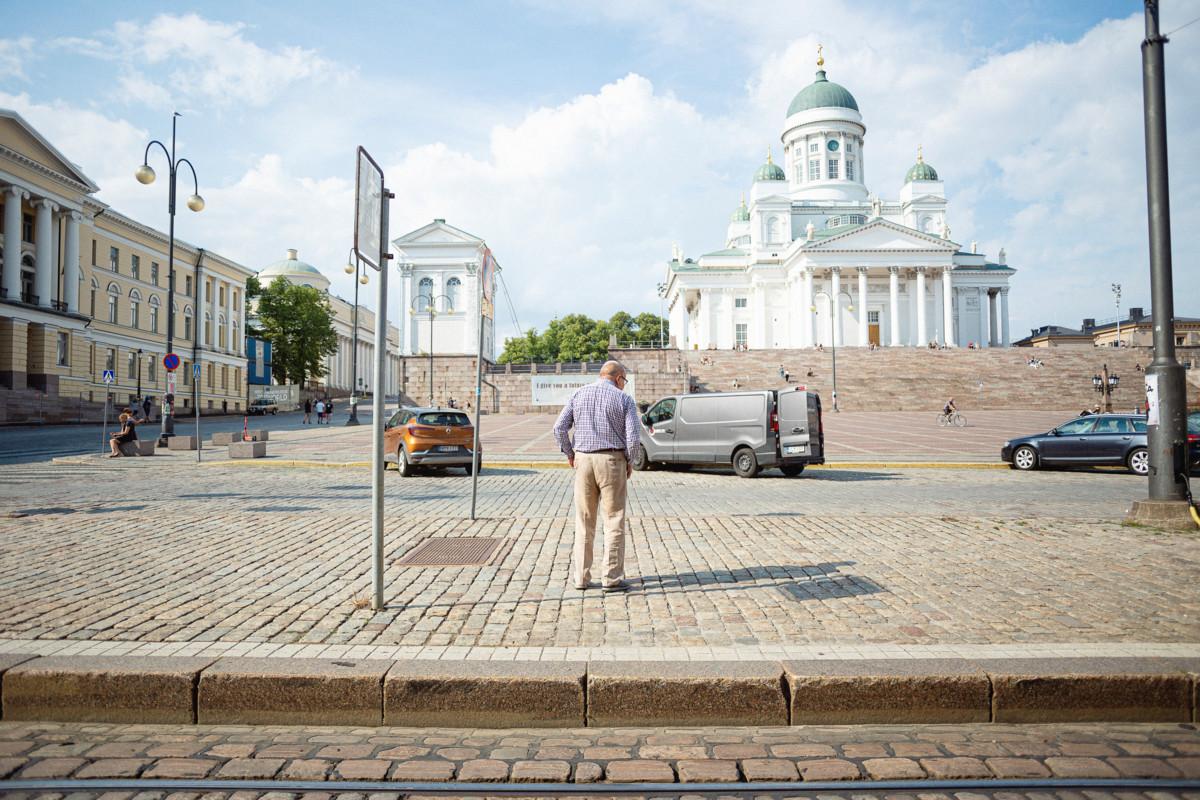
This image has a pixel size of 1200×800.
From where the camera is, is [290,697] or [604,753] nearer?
[604,753]

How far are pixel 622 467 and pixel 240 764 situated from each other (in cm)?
325

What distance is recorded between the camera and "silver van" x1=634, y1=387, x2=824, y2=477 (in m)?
16.2

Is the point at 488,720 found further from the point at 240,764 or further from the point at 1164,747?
the point at 1164,747

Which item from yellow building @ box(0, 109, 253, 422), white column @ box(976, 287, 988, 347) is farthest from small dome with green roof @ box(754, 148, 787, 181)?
yellow building @ box(0, 109, 253, 422)

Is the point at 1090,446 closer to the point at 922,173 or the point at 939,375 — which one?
the point at 939,375

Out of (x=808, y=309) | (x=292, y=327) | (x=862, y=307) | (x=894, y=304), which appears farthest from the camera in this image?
(x=808, y=309)

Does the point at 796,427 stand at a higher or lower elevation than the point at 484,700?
higher

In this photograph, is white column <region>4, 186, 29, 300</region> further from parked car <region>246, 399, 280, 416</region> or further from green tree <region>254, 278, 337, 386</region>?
green tree <region>254, 278, 337, 386</region>

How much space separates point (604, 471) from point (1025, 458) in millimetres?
15912

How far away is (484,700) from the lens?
3.73m

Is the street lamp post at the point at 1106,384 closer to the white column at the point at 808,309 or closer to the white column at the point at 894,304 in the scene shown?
the white column at the point at 894,304

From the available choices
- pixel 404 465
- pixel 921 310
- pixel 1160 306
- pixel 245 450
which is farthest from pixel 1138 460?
pixel 921 310

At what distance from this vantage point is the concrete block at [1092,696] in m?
3.76

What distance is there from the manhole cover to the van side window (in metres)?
10.6
